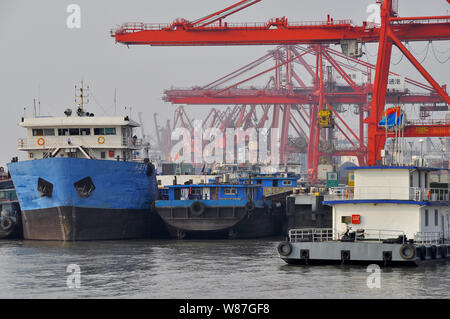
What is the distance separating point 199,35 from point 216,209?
21.3 meters

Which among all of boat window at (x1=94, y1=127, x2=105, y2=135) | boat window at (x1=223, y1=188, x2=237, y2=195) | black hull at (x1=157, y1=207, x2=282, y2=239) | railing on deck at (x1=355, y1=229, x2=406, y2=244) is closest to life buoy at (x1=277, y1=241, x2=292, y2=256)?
railing on deck at (x1=355, y1=229, x2=406, y2=244)

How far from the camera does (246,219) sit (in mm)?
62875

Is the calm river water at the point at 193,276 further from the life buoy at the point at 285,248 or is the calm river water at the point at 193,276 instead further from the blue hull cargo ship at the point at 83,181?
the blue hull cargo ship at the point at 83,181

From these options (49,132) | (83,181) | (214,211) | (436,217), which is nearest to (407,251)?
(436,217)

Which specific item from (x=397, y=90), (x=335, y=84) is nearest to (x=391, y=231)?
(x=397, y=90)

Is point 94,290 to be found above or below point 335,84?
below

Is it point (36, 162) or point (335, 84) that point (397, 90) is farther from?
point (36, 162)

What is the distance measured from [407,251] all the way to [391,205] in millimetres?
3322

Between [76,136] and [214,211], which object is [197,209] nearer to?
[214,211]

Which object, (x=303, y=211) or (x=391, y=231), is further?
(x=303, y=211)
